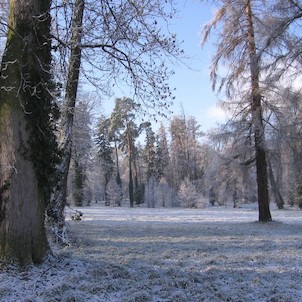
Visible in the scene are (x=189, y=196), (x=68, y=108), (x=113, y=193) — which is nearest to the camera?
(x=68, y=108)

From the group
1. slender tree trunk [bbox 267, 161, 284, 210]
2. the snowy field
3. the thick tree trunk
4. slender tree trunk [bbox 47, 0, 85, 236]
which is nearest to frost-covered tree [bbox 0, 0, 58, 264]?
the thick tree trunk

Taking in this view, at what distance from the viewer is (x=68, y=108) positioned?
7418mm

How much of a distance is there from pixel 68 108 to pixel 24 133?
1776 millimetres

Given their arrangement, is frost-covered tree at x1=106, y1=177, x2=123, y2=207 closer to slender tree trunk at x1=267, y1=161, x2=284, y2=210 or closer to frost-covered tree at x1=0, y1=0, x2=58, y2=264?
slender tree trunk at x1=267, y1=161, x2=284, y2=210

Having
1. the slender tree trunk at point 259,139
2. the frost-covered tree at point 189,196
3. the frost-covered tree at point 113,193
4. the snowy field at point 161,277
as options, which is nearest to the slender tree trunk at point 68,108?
the snowy field at point 161,277

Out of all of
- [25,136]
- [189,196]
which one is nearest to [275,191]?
[189,196]

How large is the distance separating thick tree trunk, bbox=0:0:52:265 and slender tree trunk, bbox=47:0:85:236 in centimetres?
105

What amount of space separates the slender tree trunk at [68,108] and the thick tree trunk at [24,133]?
1047 mm

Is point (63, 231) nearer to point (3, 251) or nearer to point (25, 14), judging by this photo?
point (3, 251)

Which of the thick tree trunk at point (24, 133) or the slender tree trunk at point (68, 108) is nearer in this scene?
the thick tree trunk at point (24, 133)

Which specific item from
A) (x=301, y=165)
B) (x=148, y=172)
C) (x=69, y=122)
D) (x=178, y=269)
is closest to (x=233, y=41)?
(x=301, y=165)

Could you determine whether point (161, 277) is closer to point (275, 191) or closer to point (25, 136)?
point (25, 136)

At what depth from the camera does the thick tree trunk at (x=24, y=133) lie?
5586mm

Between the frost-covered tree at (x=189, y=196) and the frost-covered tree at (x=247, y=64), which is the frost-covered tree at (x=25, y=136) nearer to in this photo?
the frost-covered tree at (x=247, y=64)
